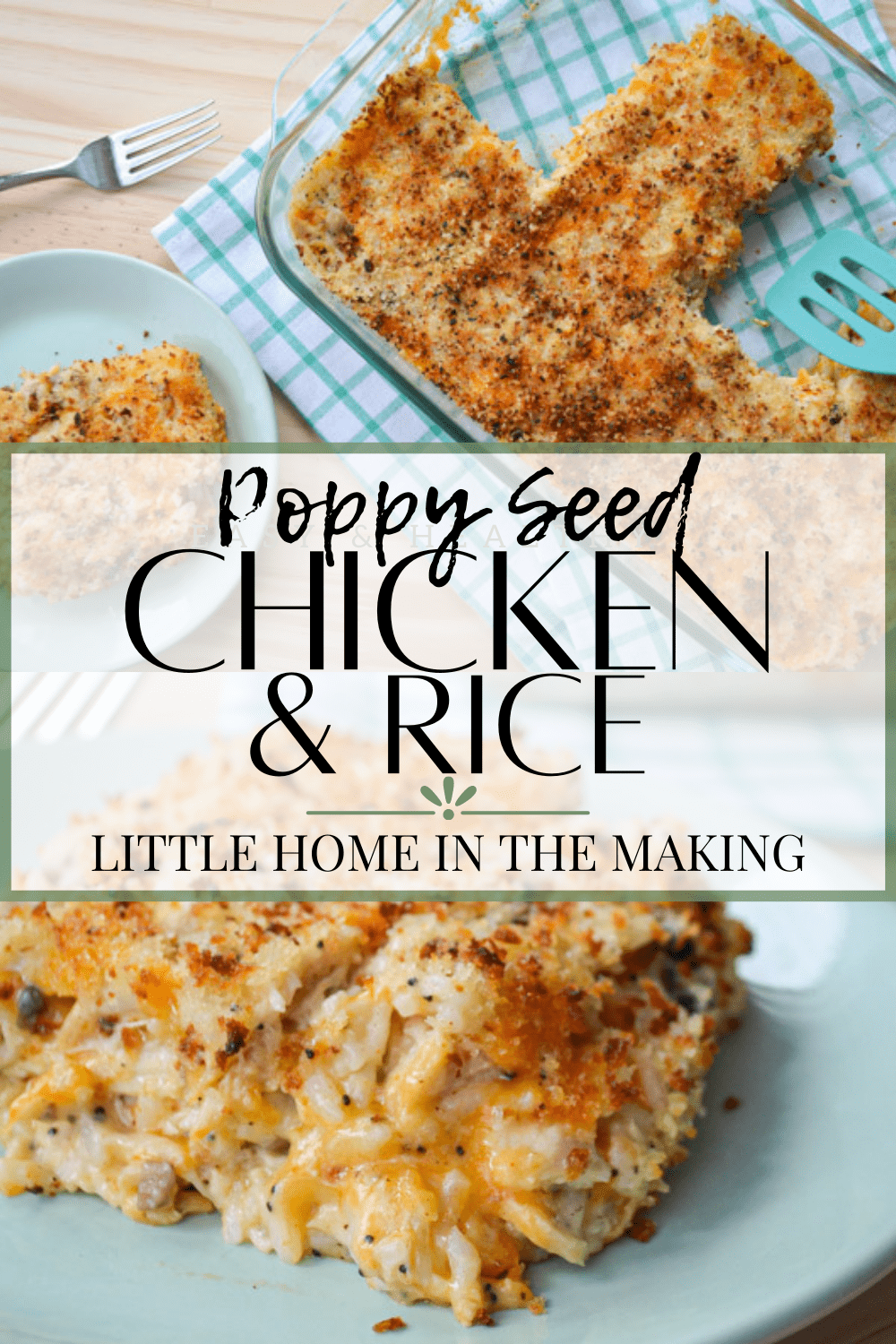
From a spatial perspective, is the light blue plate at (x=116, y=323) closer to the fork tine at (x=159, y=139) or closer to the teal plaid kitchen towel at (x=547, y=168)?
the teal plaid kitchen towel at (x=547, y=168)

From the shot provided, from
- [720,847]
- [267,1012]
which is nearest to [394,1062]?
[267,1012]

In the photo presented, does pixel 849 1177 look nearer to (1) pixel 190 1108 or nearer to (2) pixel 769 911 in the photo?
(2) pixel 769 911

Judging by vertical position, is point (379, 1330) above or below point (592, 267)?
below

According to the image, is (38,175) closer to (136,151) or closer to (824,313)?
(136,151)

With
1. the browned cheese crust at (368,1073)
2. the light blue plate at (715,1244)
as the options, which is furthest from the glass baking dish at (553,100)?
the light blue plate at (715,1244)

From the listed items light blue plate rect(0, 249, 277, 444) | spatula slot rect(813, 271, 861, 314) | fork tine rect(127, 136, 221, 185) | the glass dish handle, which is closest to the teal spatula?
spatula slot rect(813, 271, 861, 314)

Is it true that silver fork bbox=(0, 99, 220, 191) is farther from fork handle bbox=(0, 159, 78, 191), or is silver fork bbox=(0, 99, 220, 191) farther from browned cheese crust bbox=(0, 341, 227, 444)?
browned cheese crust bbox=(0, 341, 227, 444)
